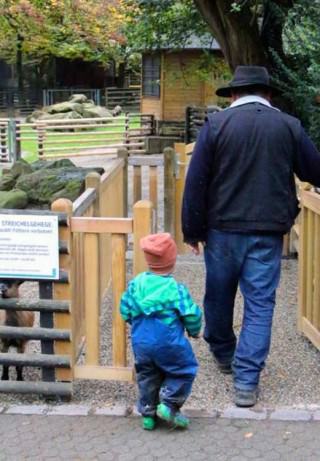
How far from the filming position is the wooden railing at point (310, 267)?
4789 mm

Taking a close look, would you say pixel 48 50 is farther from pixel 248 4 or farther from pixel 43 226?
pixel 43 226

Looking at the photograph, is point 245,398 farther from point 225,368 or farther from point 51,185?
point 51,185

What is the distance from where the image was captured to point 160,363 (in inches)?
145

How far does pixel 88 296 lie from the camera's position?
4.18m

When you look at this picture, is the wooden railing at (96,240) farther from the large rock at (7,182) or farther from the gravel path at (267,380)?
the large rock at (7,182)

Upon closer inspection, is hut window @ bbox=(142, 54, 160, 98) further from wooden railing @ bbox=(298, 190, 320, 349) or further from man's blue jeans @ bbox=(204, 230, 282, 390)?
man's blue jeans @ bbox=(204, 230, 282, 390)

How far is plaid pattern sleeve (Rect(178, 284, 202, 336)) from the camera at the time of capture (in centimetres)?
366

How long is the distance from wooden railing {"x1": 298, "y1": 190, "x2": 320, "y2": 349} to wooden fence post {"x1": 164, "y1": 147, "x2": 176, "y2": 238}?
3.30 m

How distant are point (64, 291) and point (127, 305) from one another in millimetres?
528

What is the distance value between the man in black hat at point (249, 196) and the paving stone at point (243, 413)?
2.0 inches

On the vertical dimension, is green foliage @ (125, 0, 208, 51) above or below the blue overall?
above

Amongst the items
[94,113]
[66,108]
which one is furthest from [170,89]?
[66,108]

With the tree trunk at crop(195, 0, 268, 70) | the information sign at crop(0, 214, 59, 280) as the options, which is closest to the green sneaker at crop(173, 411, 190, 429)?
the information sign at crop(0, 214, 59, 280)

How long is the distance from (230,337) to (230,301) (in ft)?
0.92
